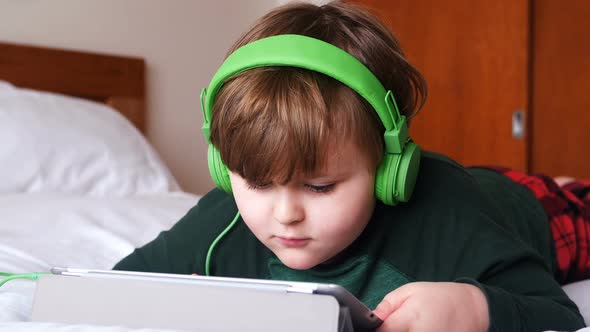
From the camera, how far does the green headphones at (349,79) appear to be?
2.17ft

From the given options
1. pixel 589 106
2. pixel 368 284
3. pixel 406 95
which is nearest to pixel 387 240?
pixel 368 284

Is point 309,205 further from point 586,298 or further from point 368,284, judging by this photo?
point 586,298

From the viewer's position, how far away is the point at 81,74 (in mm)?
2312

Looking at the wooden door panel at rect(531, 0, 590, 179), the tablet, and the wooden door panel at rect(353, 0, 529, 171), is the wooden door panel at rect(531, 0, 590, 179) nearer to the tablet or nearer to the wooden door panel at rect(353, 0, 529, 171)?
the wooden door panel at rect(353, 0, 529, 171)

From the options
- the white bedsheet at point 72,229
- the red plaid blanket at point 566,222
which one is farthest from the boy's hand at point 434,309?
the red plaid blanket at point 566,222

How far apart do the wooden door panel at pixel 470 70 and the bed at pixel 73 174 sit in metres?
1.13

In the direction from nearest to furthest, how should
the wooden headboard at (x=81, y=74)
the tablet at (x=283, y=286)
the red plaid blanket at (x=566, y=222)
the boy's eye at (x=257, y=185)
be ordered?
the tablet at (x=283, y=286) → the boy's eye at (x=257, y=185) → the red plaid blanket at (x=566, y=222) → the wooden headboard at (x=81, y=74)

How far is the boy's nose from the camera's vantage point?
67cm

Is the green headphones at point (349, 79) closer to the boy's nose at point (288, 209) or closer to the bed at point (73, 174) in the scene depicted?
the boy's nose at point (288, 209)

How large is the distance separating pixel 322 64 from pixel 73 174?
1.26m

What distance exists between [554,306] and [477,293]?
0.37 feet

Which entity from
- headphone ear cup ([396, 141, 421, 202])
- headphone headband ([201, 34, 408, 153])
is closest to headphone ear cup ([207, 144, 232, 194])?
headphone headband ([201, 34, 408, 153])

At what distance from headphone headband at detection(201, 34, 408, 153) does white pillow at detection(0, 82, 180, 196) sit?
1.16 meters

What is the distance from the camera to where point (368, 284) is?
83 centimetres
